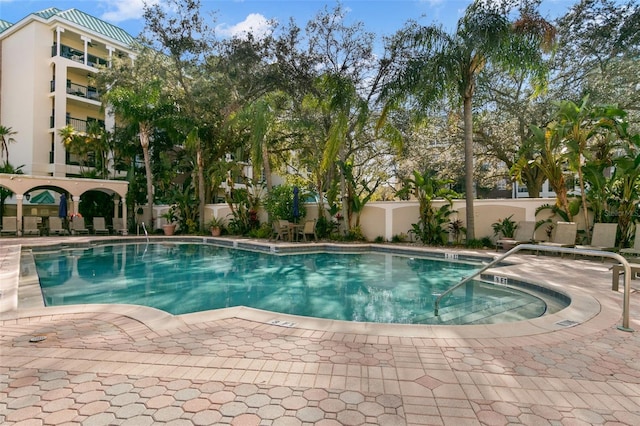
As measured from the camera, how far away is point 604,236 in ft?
→ 35.9

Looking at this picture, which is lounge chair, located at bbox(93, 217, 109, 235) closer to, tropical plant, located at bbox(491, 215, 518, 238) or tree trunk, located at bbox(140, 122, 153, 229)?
tree trunk, located at bbox(140, 122, 153, 229)

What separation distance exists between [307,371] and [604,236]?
1181 cm

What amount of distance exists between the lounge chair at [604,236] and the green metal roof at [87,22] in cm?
2945

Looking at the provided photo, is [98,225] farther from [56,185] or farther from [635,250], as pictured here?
[635,250]

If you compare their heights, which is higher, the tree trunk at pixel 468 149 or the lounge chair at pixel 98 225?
the tree trunk at pixel 468 149

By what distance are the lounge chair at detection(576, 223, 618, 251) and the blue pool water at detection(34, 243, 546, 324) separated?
3.93 m

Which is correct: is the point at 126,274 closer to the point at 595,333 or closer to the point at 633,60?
the point at 595,333

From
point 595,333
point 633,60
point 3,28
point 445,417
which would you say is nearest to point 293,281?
point 595,333

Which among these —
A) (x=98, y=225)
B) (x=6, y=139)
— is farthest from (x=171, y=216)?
(x=6, y=139)

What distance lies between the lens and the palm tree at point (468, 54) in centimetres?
1185

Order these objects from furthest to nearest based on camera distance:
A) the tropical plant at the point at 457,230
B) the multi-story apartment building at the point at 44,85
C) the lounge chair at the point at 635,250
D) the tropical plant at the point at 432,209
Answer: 1. the multi-story apartment building at the point at 44,85
2. the tropical plant at the point at 432,209
3. the tropical plant at the point at 457,230
4. the lounge chair at the point at 635,250

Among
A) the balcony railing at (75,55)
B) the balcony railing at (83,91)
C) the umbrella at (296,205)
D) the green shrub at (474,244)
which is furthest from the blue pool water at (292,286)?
the balcony railing at (75,55)

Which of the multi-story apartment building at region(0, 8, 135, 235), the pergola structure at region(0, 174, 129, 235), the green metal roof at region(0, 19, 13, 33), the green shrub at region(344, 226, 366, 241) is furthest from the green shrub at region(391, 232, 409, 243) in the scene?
the green metal roof at region(0, 19, 13, 33)

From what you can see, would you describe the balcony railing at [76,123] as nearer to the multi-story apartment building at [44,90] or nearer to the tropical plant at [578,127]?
the multi-story apartment building at [44,90]
